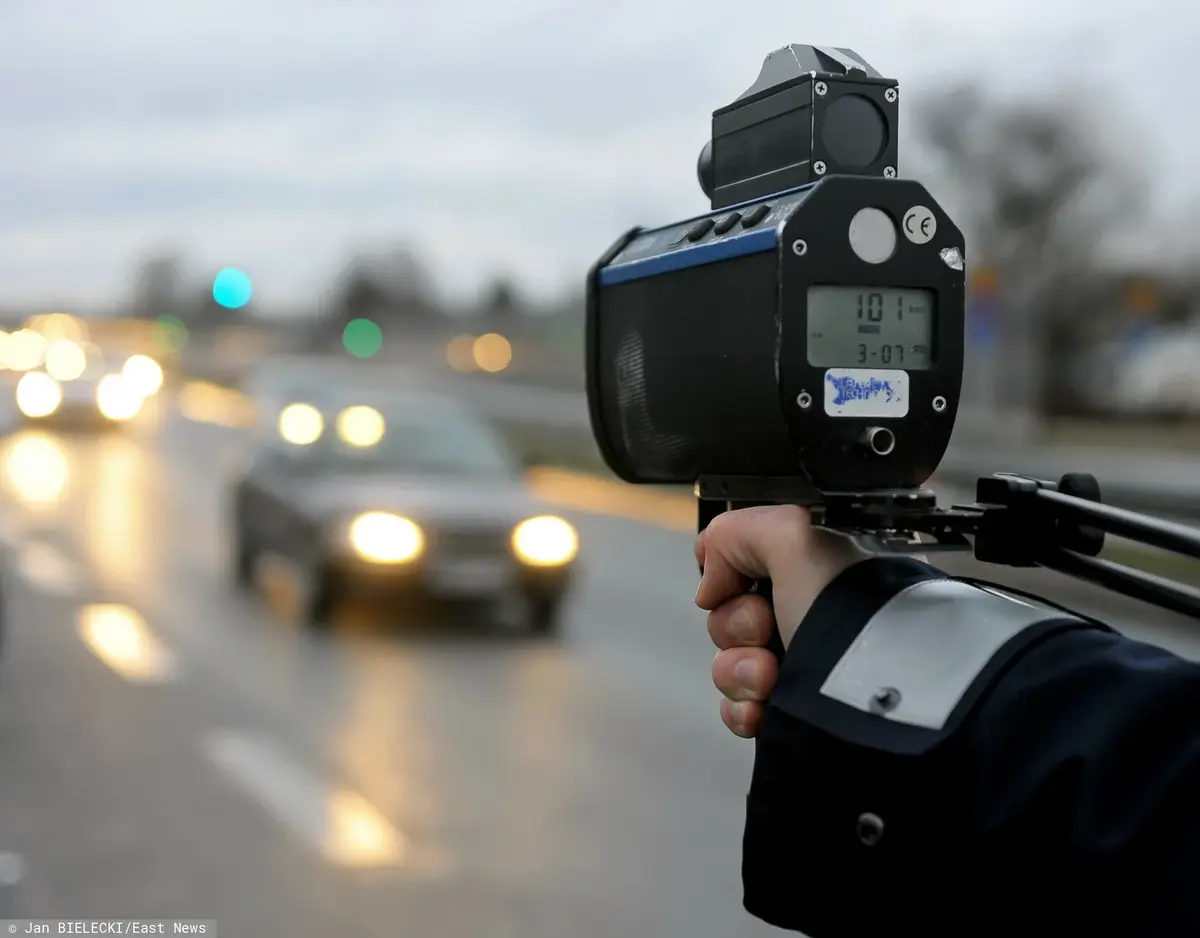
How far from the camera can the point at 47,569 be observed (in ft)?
46.4

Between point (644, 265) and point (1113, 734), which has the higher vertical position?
point (644, 265)

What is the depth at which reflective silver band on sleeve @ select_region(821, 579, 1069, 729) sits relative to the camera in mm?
1225

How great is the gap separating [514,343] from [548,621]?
129ft

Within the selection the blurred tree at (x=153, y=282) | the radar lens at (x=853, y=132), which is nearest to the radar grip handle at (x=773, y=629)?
the radar lens at (x=853, y=132)

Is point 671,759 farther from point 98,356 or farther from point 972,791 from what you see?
point 98,356

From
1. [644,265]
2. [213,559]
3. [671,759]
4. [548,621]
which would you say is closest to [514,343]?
[213,559]

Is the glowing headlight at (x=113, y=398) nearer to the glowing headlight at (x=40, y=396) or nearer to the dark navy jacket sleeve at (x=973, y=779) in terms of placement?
the glowing headlight at (x=40, y=396)

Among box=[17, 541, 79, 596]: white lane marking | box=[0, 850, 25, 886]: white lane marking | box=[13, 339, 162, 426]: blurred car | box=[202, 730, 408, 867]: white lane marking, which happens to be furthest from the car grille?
box=[13, 339, 162, 426]: blurred car

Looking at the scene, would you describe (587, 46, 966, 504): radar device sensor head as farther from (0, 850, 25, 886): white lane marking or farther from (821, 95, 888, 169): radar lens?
(0, 850, 25, 886): white lane marking

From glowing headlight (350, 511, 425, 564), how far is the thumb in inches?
368

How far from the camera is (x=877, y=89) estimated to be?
1523mm

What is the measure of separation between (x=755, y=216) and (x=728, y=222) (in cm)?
4

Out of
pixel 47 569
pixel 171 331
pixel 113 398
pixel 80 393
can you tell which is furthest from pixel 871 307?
pixel 171 331

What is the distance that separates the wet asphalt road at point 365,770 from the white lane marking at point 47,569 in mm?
136
